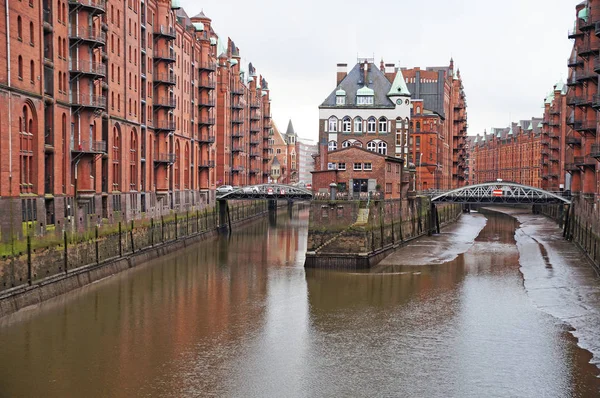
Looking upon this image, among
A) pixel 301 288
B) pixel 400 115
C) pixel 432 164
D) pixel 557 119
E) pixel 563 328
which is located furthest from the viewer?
pixel 557 119

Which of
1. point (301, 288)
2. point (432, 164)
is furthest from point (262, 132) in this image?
point (301, 288)

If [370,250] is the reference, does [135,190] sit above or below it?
above

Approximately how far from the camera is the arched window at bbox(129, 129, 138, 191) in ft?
202

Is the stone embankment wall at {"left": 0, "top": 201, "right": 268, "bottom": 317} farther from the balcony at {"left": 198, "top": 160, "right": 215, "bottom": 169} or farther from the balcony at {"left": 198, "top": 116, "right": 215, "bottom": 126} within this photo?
the balcony at {"left": 198, "top": 116, "right": 215, "bottom": 126}

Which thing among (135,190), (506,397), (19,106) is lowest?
(506,397)

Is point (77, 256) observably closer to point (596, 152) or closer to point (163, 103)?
point (163, 103)

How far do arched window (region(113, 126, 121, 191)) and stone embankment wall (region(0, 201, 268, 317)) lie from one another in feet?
13.7

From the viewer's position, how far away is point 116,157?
58156 millimetres

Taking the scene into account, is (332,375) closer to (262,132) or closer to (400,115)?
(400,115)

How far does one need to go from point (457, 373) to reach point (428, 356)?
7.03 feet

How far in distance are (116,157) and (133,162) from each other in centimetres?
418

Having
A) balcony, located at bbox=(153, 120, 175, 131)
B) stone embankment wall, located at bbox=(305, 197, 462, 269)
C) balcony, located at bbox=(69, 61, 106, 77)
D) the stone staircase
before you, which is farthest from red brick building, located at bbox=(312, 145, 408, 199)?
balcony, located at bbox=(69, 61, 106, 77)

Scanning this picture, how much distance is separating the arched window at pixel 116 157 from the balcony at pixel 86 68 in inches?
307

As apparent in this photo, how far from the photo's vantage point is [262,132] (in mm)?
128750
